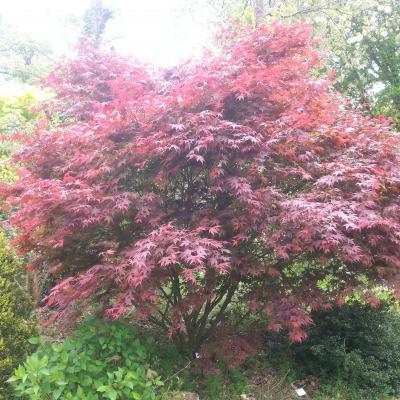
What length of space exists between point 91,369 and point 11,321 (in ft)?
2.72

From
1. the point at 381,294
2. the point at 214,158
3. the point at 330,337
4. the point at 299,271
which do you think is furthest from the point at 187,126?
the point at 381,294

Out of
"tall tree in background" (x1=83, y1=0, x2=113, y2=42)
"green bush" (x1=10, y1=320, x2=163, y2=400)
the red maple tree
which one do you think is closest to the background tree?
the red maple tree

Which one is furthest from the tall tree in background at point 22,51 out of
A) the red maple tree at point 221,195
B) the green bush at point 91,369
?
the green bush at point 91,369

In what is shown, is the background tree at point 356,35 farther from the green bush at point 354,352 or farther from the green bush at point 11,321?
the green bush at point 11,321

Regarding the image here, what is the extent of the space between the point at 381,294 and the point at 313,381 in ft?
7.52

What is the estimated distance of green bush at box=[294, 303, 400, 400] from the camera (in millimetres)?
4340

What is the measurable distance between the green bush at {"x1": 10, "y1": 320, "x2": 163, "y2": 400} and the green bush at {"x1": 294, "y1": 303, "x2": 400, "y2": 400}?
216 centimetres

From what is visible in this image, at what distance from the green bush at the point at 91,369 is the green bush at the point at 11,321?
0.14m

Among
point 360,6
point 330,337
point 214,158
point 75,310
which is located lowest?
point 330,337

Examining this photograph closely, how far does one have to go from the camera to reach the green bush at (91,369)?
9.41ft

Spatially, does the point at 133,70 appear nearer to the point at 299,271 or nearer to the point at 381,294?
the point at 299,271

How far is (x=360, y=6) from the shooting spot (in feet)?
32.6

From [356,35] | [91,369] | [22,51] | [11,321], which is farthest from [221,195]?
[22,51]

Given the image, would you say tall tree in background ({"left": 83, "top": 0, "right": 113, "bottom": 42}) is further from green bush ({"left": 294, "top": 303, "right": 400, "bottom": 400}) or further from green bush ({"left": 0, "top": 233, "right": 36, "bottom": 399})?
green bush ({"left": 294, "top": 303, "right": 400, "bottom": 400})
